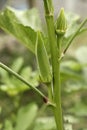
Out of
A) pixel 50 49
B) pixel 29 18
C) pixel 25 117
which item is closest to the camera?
pixel 50 49

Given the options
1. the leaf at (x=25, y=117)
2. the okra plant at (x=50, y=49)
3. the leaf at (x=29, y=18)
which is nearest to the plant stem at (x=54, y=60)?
the okra plant at (x=50, y=49)

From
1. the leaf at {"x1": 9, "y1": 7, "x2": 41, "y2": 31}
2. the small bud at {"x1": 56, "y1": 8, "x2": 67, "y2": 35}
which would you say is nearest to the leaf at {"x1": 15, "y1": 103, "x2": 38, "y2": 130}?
the leaf at {"x1": 9, "y1": 7, "x2": 41, "y2": 31}

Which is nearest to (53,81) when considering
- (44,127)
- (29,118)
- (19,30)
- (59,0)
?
(19,30)

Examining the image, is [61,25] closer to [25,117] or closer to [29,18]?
[29,18]

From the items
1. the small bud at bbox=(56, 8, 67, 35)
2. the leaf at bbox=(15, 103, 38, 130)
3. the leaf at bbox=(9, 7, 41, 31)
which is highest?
the small bud at bbox=(56, 8, 67, 35)

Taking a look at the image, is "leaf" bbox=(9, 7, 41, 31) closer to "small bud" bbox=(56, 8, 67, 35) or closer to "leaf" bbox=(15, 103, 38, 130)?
"small bud" bbox=(56, 8, 67, 35)

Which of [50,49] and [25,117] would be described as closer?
[50,49]

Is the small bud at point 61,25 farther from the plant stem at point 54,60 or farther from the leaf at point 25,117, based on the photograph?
the leaf at point 25,117

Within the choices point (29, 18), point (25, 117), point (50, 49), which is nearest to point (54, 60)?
point (50, 49)
